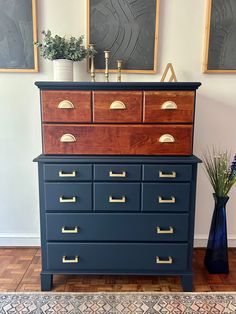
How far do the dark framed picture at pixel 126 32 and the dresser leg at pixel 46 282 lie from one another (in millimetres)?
1548

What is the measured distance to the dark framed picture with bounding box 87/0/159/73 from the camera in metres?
2.15

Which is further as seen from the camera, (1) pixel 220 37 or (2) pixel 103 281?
(1) pixel 220 37

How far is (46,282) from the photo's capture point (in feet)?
6.25

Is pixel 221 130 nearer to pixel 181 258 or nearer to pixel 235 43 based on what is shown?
pixel 235 43

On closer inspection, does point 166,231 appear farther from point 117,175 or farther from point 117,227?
point 117,175

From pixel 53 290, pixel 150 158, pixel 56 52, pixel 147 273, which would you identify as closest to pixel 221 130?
pixel 150 158

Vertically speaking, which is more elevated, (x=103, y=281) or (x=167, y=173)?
(x=167, y=173)

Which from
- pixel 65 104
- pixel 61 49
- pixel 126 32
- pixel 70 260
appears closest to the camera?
pixel 65 104

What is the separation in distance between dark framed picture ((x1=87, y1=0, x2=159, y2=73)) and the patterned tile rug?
1640 millimetres

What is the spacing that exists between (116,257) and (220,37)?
1.81 meters

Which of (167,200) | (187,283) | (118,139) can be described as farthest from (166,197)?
(187,283)

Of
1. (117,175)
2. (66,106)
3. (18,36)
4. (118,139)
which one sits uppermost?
(18,36)

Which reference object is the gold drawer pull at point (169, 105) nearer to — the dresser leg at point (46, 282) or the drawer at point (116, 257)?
the drawer at point (116, 257)

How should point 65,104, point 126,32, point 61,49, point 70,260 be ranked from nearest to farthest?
point 65,104, point 70,260, point 61,49, point 126,32
